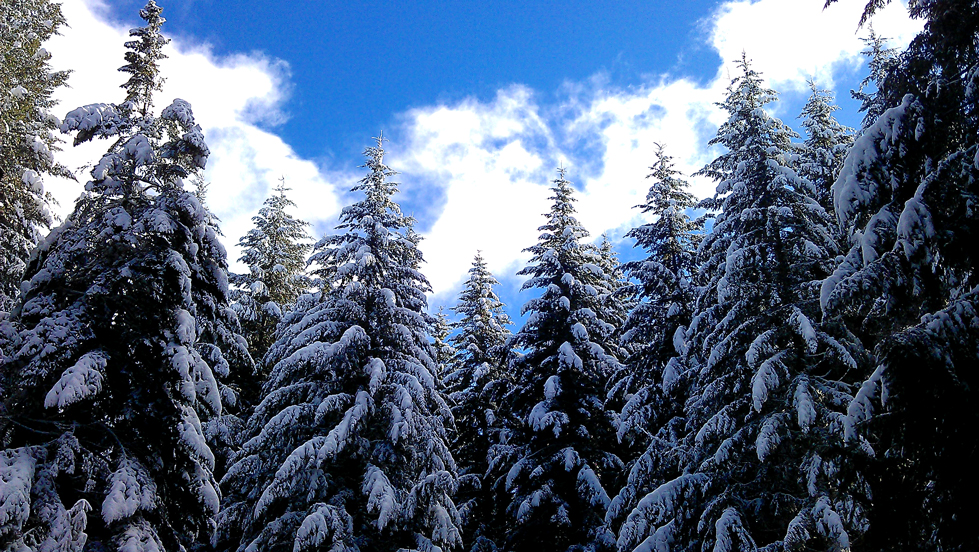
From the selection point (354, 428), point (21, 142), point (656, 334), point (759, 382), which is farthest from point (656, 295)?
point (21, 142)

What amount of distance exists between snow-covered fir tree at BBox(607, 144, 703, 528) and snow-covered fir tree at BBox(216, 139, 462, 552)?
472 centimetres

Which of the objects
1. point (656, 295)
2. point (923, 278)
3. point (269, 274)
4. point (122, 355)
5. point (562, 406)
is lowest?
point (923, 278)

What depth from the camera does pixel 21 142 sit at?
1391cm

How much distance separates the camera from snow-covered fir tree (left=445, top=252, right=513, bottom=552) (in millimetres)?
19438

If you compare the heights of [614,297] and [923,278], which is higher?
[614,297]

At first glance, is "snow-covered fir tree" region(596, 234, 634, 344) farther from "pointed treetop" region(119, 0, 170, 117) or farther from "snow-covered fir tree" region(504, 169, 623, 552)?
"pointed treetop" region(119, 0, 170, 117)

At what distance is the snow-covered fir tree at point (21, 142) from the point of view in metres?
13.4

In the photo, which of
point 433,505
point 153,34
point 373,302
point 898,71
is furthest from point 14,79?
point 898,71

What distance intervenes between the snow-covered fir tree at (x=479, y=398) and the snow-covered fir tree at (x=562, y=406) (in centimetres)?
107

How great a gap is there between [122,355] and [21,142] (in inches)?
299

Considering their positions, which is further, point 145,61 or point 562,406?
point 562,406

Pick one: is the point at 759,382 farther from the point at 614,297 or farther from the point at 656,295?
the point at 614,297

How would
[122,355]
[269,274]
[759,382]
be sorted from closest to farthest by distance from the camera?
[122,355], [759,382], [269,274]

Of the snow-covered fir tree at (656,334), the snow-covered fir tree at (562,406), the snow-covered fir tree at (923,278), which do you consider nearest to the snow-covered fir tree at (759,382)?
the snow-covered fir tree at (656,334)
